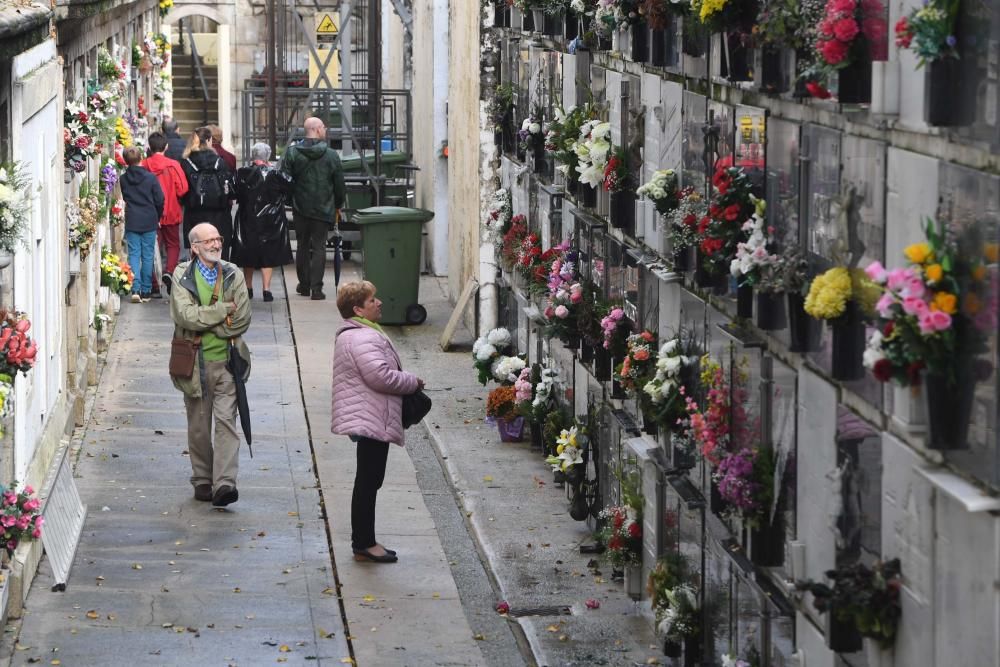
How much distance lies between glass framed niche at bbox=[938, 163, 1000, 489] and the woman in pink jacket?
5511 millimetres

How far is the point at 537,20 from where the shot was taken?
1419 centimetres

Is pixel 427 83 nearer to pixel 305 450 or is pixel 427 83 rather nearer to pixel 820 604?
Result: pixel 305 450

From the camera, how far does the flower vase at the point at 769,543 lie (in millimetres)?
7189

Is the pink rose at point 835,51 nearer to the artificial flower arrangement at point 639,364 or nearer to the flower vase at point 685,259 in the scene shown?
the flower vase at point 685,259

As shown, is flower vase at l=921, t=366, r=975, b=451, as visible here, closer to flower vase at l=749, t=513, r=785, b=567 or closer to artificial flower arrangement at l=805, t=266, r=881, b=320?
artificial flower arrangement at l=805, t=266, r=881, b=320

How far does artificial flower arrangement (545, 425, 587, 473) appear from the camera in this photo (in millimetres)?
11680

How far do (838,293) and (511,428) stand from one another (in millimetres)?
8024

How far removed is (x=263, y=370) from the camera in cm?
1655

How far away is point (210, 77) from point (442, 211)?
64.5 ft

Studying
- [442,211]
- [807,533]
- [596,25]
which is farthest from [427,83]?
[807,533]

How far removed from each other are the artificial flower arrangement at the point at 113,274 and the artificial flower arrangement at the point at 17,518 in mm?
8776

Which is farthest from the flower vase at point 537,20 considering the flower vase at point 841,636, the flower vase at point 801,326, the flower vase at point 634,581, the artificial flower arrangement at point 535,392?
the flower vase at point 841,636

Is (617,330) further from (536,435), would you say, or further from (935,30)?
(935,30)

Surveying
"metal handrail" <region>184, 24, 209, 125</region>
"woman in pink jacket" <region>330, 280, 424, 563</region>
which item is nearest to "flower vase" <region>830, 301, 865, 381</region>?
"woman in pink jacket" <region>330, 280, 424, 563</region>
